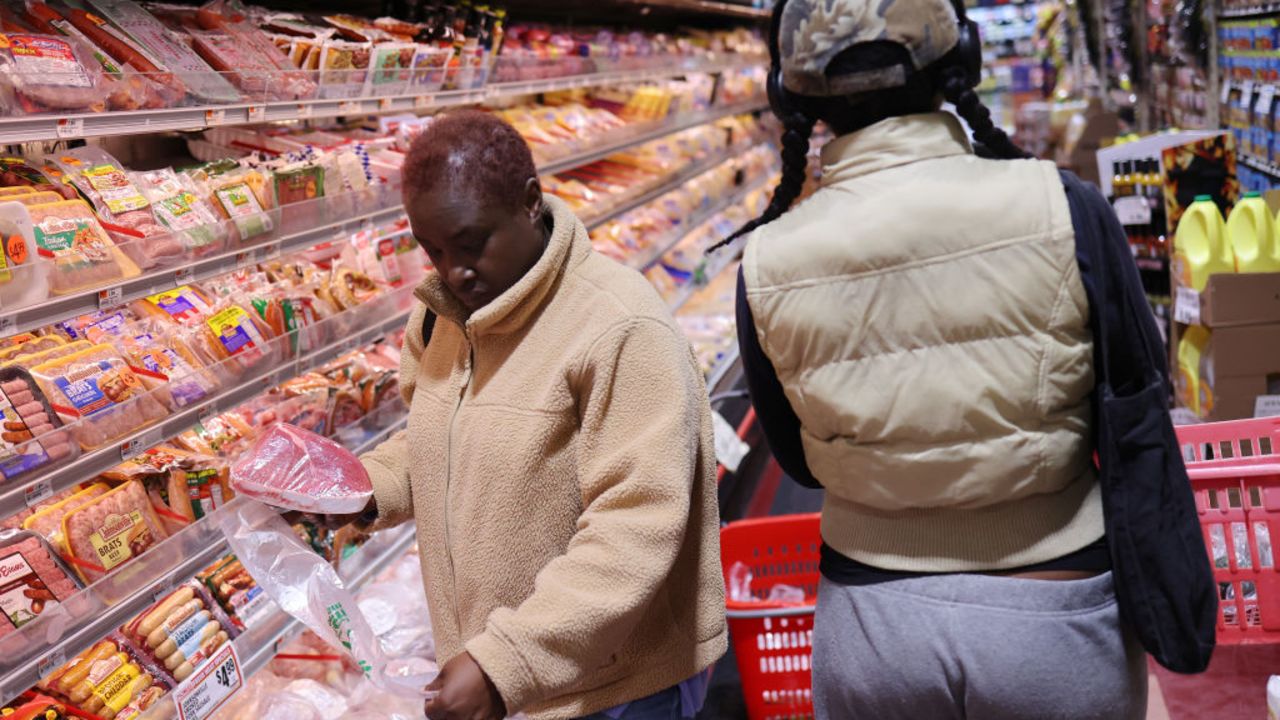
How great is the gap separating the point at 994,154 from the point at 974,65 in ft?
0.46

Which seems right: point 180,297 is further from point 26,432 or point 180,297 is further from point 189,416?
point 26,432

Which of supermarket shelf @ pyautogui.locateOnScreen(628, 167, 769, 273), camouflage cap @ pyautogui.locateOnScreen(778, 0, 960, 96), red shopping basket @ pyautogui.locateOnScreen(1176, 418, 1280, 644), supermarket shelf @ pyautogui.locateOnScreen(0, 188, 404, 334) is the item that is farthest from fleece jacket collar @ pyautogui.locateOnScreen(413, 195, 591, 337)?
A: supermarket shelf @ pyautogui.locateOnScreen(628, 167, 769, 273)

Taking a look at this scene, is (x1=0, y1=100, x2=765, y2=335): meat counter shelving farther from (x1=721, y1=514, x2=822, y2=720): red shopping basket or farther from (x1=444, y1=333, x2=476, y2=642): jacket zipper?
(x1=721, y1=514, x2=822, y2=720): red shopping basket

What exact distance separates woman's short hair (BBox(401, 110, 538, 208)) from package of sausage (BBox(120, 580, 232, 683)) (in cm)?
119

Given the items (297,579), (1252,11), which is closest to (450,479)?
(297,579)

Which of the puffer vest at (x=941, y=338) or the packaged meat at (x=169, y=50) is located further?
the packaged meat at (x=169, y=50)

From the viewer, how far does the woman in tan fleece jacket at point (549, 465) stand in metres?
1.50

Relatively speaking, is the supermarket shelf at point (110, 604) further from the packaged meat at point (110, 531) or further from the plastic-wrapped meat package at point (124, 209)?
the plastic-wrapped meat package at point (124, 209)

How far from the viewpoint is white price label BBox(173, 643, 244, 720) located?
209 cm

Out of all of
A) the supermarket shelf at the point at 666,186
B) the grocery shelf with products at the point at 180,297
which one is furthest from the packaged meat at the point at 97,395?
the supermarket shelf at the point at 666,186

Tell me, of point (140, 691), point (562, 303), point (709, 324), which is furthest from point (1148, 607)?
point (709, 324)

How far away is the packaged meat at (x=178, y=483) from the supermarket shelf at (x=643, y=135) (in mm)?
2060

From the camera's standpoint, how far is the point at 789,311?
59.7 inches

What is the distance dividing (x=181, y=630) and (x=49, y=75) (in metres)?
1.11
